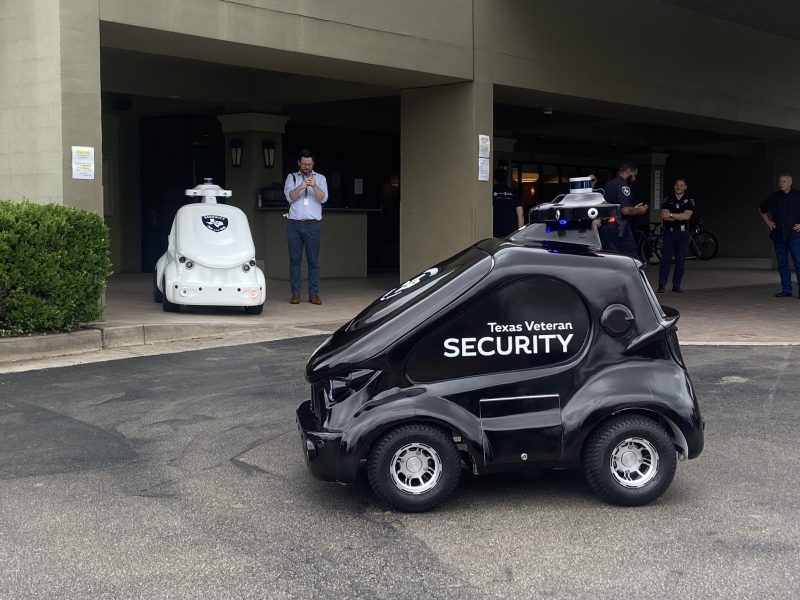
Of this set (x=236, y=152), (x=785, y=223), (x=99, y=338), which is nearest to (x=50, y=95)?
(x=99, y=338)

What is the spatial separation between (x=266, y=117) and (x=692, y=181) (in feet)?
64.2

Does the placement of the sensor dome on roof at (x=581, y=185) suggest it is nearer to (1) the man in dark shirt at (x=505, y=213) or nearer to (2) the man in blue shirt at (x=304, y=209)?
(2) the man in blue shirt at (x=304, y=209)

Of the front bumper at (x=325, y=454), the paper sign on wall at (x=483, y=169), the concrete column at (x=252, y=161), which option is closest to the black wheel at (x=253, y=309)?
the paper sign on wall at (x=483, y=169)

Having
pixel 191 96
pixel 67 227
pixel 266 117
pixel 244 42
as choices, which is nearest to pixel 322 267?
pixel 266 117

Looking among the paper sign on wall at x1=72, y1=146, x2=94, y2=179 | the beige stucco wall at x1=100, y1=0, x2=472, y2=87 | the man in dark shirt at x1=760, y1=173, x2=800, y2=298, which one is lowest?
the man in dark shirt at x1=760, y1=173, x2=800, y2=298

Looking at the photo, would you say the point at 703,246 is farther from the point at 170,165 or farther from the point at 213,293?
the point at 213,293

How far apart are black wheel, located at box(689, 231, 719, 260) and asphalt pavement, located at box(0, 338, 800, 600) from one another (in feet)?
70.1

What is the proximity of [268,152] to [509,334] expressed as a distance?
12465 millimetres

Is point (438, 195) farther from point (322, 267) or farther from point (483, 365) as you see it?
point (483, 365)

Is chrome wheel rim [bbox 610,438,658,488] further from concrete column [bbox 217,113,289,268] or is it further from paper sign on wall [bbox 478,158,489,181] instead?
concrete column [bbox 217,113,289,268]

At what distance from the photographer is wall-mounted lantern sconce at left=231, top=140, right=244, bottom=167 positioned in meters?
16.6

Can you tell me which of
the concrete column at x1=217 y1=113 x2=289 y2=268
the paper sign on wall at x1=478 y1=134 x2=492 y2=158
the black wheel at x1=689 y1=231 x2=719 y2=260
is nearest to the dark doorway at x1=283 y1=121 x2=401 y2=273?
the concrete column at x1=217 y1=113 x2=289 y2=268

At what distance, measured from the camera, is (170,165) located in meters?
17.6

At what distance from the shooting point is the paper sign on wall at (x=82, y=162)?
9.46 meters
